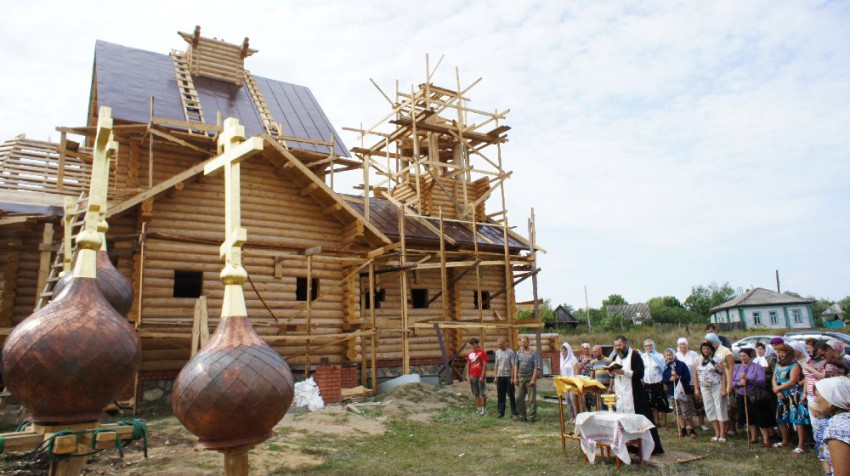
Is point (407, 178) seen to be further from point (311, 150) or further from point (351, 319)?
point (351, 319)

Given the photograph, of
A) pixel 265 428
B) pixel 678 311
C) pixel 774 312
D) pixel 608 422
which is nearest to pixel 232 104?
pixel 608 422

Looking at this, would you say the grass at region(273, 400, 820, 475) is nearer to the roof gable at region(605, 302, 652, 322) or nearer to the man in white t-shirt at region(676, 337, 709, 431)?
the man in white t-shirt at region(676, 337, 709, 431)

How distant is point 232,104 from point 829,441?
1922 centimetres

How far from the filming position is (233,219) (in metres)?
3.89

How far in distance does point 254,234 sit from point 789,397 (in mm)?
12805

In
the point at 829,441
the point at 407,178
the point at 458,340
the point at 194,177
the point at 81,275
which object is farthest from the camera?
the point at 407,178

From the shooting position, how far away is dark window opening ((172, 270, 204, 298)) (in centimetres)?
1543

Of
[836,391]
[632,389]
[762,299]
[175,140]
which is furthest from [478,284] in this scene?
[762,299]

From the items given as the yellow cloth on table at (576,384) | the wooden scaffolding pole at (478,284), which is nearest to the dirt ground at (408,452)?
the yellow cloth on table at (576,384)

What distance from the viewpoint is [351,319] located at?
685 inches

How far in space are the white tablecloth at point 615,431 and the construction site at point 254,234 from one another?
7.58 m

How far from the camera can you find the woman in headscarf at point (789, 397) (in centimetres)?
880

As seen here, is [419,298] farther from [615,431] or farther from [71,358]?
[71,358]

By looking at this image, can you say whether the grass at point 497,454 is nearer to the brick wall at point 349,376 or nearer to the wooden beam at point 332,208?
the brick wall at point 349,376
